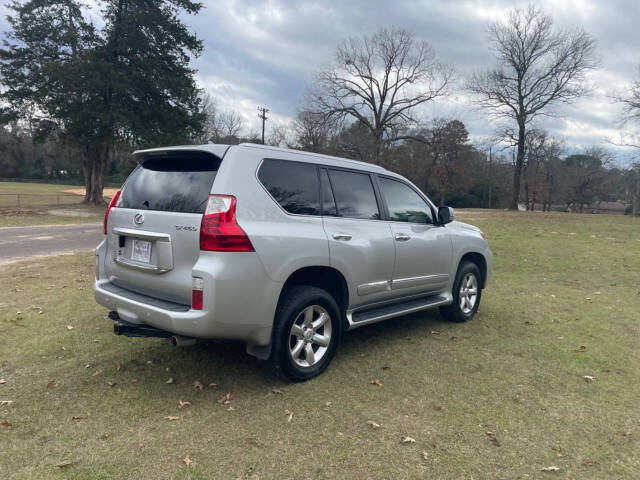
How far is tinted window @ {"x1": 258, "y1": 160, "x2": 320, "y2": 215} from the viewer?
11.4 ft

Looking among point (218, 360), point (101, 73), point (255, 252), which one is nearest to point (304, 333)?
point (255, 252)

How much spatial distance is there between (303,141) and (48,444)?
45.6 metres

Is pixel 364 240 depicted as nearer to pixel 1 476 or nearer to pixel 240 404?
pixel 240 404

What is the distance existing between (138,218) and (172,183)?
399mm

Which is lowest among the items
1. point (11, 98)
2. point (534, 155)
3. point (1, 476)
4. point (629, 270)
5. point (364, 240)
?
point (1, 476)

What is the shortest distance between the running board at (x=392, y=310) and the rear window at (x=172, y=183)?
180cm

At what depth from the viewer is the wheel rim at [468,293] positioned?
18.1 feet

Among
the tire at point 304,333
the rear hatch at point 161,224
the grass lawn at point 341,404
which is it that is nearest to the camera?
the grass lawn at point 341,404

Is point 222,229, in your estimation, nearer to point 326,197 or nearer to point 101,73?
point 326,197

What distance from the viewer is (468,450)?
2.76 m

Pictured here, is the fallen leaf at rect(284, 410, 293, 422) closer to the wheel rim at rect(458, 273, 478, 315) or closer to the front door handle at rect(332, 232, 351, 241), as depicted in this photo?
the front door handle at rect(332, 232, 351, 241)

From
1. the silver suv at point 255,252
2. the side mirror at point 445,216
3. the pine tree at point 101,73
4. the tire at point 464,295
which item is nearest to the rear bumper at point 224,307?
the silver suv at point 255,252

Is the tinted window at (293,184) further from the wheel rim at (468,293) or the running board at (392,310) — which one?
the wheel rim at (468,293)

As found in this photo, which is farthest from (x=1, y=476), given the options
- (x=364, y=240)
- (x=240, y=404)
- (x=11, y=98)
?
(x=11, y=98)
